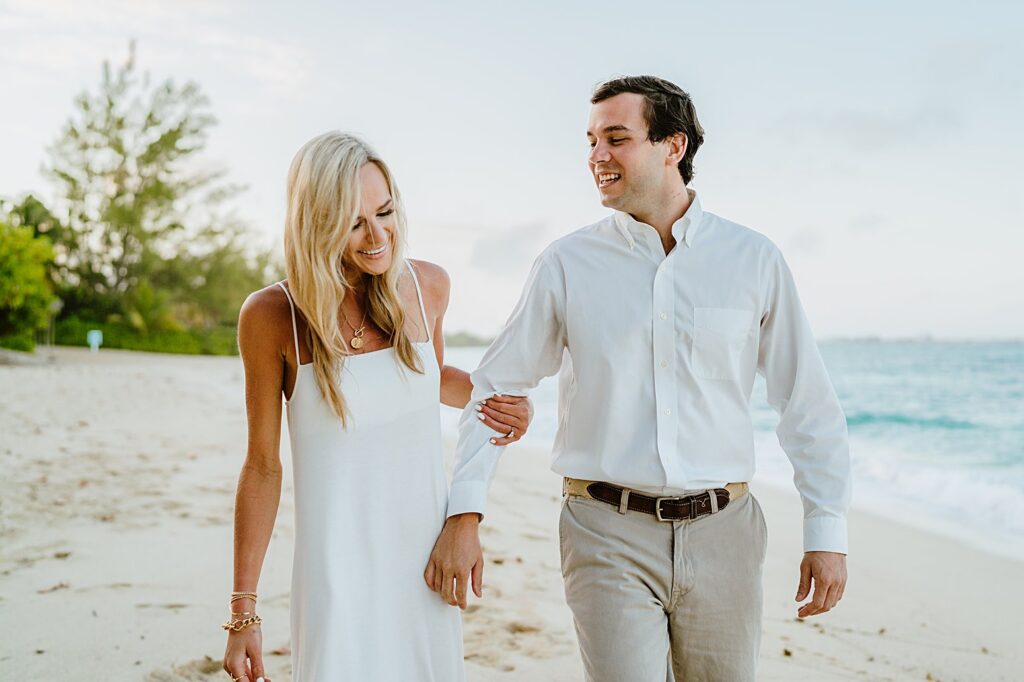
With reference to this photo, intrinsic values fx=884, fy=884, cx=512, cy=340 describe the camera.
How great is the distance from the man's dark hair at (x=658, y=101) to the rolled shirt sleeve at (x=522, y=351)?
458 millimetres

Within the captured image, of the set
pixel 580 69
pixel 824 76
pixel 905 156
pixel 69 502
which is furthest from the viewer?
pixel 905 156

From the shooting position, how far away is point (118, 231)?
37.2 m

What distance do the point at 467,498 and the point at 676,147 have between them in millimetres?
1187

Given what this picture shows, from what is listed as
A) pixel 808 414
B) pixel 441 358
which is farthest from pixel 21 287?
pixel 808 414

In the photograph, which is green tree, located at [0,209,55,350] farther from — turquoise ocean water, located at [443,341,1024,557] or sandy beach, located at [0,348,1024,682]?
sandy beach, located at [0,348,1024,682]

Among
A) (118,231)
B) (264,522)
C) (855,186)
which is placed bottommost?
(264,522)

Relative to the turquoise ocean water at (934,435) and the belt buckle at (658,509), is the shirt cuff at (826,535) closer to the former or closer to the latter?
the belt buckle at (658,509)

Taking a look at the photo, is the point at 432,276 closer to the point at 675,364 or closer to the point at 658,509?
the point at 675,364

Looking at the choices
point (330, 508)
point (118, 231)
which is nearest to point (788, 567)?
point (330, 508)

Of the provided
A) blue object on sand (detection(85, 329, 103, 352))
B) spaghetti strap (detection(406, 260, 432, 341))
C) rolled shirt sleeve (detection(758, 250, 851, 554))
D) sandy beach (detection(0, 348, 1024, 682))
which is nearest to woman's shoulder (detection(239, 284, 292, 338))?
spaghetti strap (detection(406, 260, 432, 341))

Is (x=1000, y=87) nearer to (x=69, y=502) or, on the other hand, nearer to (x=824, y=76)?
(x=824, y=76)

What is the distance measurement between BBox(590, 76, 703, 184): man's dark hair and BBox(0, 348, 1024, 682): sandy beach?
8.23 feet

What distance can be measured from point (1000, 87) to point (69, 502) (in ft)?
117

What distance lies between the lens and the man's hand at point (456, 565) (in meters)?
2.27
